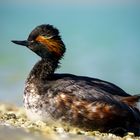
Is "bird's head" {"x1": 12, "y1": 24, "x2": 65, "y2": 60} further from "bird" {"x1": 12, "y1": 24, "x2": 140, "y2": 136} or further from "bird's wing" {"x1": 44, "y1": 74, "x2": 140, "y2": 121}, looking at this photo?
"bird's wing" {"x1": 44, "y1": 74, "x2": 140, "y2": 121}

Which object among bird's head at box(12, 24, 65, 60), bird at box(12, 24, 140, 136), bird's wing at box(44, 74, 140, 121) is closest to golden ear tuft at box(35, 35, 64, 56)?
bird's head at box(12, 24, 65, 60)

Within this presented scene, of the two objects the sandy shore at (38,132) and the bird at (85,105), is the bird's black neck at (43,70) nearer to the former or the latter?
the bird at (85,105)

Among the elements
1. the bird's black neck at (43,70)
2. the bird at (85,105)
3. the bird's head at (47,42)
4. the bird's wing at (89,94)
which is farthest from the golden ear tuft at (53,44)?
the bird's wing at (89,94)

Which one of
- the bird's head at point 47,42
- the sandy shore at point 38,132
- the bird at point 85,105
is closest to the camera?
the sandy shore at point 38,132

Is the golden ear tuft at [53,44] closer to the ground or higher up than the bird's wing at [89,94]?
higher up

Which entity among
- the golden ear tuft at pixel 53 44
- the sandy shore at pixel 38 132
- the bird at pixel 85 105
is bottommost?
the sandy shore at pixel 38 132

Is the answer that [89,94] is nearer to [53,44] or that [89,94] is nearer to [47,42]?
[53,44]
